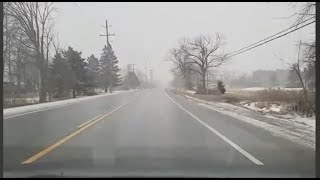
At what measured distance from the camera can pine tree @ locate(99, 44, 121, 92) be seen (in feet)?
313

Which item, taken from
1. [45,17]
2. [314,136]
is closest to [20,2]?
[45,17]

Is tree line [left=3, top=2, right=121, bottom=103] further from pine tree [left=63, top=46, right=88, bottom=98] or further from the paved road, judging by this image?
the paved road

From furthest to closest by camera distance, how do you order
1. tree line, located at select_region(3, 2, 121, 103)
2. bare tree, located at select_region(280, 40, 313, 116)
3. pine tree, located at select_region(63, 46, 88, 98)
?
pine tree, located at select_region(63, 46, 88, 98), tree line, located at select_region(3, 2, 121, 103), bare tree, located at select_region(280, 40, 313, 116)

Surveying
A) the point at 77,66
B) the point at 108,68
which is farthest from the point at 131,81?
the point at 77,66

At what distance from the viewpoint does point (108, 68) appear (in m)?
96.5

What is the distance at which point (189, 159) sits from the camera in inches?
368

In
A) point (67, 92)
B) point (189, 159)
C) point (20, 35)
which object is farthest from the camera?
point (67, 92)

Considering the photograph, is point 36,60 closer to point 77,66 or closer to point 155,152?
point 77,66

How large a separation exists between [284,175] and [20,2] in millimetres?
41048

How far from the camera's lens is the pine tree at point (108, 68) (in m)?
95.5

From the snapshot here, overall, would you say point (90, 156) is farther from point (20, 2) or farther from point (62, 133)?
point (20, 2)

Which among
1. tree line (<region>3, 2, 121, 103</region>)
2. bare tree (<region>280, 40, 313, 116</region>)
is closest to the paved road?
bare tree (<region>280, 40, 313, 116</region>)

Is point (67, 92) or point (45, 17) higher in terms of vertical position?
point (45, 17)

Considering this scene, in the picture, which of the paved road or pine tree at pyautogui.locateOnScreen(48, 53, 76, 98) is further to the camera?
pine tree at pyautogui.locateOnScreen(48, 53, 76, 98)
